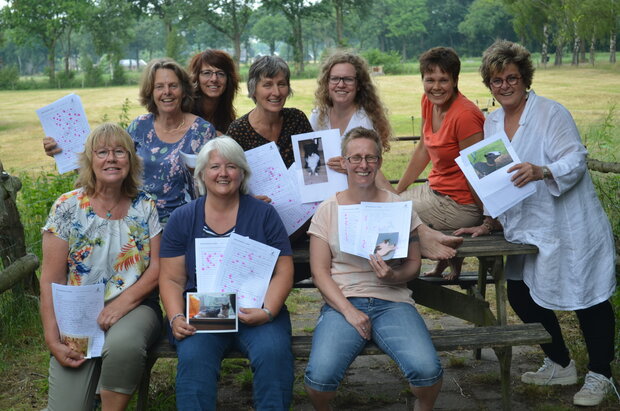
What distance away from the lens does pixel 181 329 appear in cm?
344

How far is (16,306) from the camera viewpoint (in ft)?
18.2

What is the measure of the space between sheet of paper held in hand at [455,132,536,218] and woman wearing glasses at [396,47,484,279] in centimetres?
31

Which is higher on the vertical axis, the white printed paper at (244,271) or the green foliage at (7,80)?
the white printed paper at (244,271)

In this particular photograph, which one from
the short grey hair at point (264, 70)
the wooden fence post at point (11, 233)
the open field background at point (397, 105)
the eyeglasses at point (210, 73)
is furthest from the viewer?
the open field background at point (397, 105)

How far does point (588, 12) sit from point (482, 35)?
63.7 metres

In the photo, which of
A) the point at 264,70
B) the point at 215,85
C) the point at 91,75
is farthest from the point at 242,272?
the point at 91,75

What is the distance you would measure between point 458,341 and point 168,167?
1.89 m

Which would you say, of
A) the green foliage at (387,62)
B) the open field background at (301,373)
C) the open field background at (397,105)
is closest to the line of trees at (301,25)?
the open field background at (397,105)

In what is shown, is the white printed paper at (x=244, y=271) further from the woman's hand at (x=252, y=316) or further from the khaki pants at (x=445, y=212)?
the khaki pants at (x=445, y=212)

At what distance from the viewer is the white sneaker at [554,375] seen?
4422 millimetres

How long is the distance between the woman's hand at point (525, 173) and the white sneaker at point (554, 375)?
1331 millimetres

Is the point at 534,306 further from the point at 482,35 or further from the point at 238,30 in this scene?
the point at 482,35

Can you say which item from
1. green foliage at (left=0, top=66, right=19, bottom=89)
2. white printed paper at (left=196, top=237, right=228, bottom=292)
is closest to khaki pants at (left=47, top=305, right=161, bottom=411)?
white printed paper at (left=196, top=237, right=228, bottom=292)

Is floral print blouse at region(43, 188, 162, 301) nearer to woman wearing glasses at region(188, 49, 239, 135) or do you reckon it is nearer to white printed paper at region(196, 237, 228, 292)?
white printed paper at region(196, 237, 228, 292)
